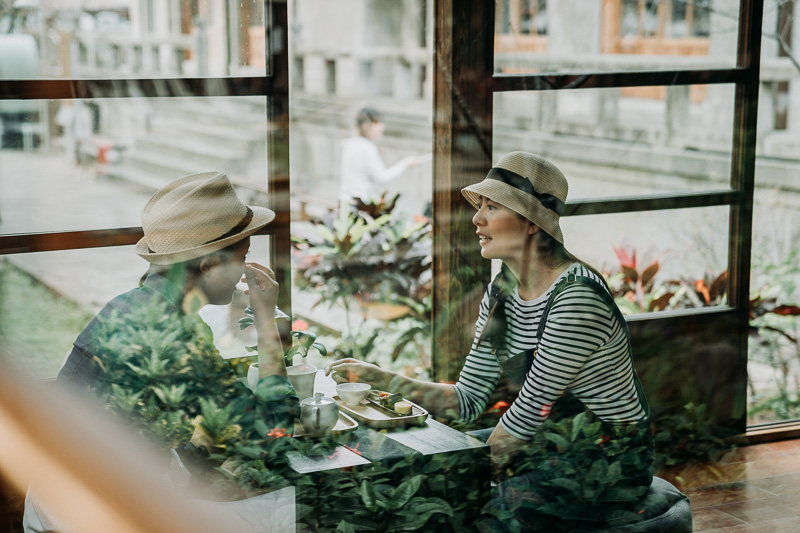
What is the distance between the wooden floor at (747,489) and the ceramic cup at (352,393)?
4.32 ft

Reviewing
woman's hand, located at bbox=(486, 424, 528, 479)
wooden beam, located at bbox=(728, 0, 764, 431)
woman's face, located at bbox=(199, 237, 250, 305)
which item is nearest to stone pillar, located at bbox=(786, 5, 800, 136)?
wooden beam, located at bbox=(728, 0, 764, 431)

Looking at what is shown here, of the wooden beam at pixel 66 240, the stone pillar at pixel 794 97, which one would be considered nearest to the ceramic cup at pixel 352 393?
the wooden beam at pixel 66 240

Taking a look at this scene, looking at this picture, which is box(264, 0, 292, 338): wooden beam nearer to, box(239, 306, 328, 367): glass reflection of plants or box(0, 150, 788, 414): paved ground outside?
box(239, 306, 328, 367): glass reflection of plants

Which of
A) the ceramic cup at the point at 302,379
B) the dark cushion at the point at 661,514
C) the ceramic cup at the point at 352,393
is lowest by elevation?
the dark cushion at the point at 661,514

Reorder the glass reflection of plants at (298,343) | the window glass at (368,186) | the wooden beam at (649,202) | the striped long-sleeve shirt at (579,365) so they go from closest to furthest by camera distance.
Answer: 1. the striped long-sleeve shirt at (579,365)
2. the glass reflection of plants at (298,343)
3. the wooden beam at (649,202)
4. the window glass at (368,186)

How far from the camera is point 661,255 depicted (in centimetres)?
365

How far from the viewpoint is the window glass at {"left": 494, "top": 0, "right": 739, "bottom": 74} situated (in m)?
3.22

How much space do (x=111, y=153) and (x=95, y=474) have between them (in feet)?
3.33

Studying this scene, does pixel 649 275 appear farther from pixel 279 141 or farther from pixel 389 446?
pixel 389 446

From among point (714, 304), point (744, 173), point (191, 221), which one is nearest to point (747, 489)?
point (714, 304)

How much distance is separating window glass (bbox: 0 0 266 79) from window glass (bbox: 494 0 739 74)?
92 cm

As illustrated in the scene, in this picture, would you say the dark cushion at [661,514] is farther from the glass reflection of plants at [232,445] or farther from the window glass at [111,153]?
the window glass at [111,153]

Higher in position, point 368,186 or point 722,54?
point 722,54

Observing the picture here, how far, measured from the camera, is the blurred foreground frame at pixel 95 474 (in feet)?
6.45
